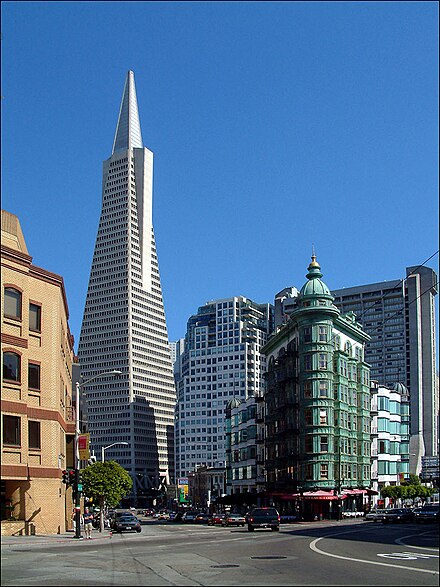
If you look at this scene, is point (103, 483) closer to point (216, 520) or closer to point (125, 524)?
point (216, 520)

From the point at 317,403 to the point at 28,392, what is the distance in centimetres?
5022

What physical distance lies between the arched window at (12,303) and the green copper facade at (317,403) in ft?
168

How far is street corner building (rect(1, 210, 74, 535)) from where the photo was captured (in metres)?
46.6

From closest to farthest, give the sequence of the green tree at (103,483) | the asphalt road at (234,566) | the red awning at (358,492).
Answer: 1. the asphalt road at (234,566)
2. the green tree at (103,483)
3. the red awning at (358,492)

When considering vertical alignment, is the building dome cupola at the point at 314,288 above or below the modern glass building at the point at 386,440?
above

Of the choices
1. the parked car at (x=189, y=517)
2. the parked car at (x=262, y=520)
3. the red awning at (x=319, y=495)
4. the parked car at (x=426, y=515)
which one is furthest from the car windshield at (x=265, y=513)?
the parked car at (x=189, y=517)

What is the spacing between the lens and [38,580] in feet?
66.8

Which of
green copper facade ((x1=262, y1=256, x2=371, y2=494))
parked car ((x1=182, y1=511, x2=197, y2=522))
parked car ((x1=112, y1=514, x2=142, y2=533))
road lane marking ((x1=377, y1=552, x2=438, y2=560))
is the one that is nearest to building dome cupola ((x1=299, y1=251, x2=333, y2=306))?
green copper facade ((x1=262, y1=256, x2=371, y2=494))

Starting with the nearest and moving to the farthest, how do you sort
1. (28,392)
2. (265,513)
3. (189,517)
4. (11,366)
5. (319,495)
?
(11,366), (28,392), (265,513), (319,495), (189,517)

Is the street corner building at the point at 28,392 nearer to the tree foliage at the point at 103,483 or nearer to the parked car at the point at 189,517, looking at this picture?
the tree foliage at the point at 103,483

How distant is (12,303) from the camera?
47625 millimetres

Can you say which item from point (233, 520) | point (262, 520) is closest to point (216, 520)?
point (233, 520)

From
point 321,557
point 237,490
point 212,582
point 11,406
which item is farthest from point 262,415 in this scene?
point 212,582

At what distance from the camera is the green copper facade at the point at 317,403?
9306 centimetres
